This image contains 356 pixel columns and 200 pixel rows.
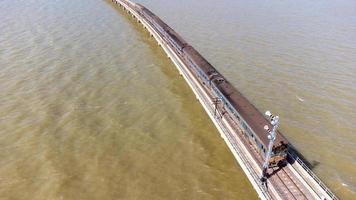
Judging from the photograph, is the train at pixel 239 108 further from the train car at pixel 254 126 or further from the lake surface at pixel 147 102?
the lake surface at pixel 147 102

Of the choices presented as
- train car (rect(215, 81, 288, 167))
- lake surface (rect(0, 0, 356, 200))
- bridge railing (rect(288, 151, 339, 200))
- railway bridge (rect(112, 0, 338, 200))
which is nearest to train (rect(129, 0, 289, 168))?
train car (rect(215, 81, 288, 167))

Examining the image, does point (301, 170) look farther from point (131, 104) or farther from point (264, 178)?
point (131, 104)

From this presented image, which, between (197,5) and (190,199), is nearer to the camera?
(190,199)

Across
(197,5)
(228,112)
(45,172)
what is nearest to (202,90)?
(228,112)

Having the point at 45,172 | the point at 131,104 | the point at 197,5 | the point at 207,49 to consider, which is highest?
the point at 197,5

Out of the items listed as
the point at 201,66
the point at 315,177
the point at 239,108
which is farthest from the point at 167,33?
the point at 315,177

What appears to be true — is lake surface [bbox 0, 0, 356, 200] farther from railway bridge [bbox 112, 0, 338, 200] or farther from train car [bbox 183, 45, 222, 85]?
train car [bbox 183, 45, 222, 85]

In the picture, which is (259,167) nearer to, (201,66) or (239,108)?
(239,108)
